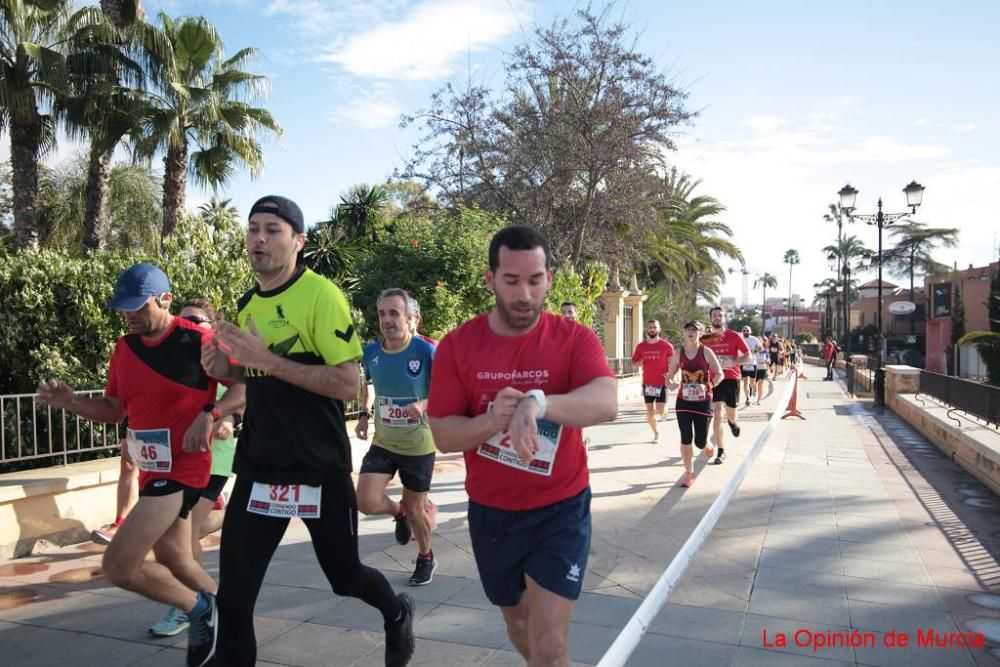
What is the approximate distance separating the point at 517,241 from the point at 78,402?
8.27 ft

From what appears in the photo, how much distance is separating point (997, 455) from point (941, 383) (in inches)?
268

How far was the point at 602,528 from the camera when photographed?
691cm

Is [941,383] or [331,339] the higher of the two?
[331,339]

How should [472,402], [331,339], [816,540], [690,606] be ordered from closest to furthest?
1. [472,402]
2. [331,339]
3. [690,606]
4. [816,540]

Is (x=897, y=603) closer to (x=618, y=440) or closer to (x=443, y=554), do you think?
(x=443, y=554)

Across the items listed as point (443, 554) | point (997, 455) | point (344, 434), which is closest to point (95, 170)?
point (443, 554)

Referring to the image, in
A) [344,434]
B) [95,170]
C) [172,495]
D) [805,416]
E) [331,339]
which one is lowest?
[805,416]

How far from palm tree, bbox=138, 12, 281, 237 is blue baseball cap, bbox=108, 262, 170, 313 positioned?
13155 mm

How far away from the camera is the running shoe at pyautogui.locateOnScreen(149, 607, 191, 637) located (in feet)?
14.2

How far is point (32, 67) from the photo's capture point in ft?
48.2

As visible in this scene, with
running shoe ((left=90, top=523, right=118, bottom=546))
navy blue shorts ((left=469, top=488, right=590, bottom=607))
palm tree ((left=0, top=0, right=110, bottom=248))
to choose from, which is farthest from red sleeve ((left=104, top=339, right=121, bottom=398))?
palm tree ((left=0, top=0, right=110, bottom=248))

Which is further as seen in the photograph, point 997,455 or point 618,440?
point 618,440

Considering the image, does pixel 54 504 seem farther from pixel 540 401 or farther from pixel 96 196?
pixel 96 196

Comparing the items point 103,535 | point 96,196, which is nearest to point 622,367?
point 96,196
